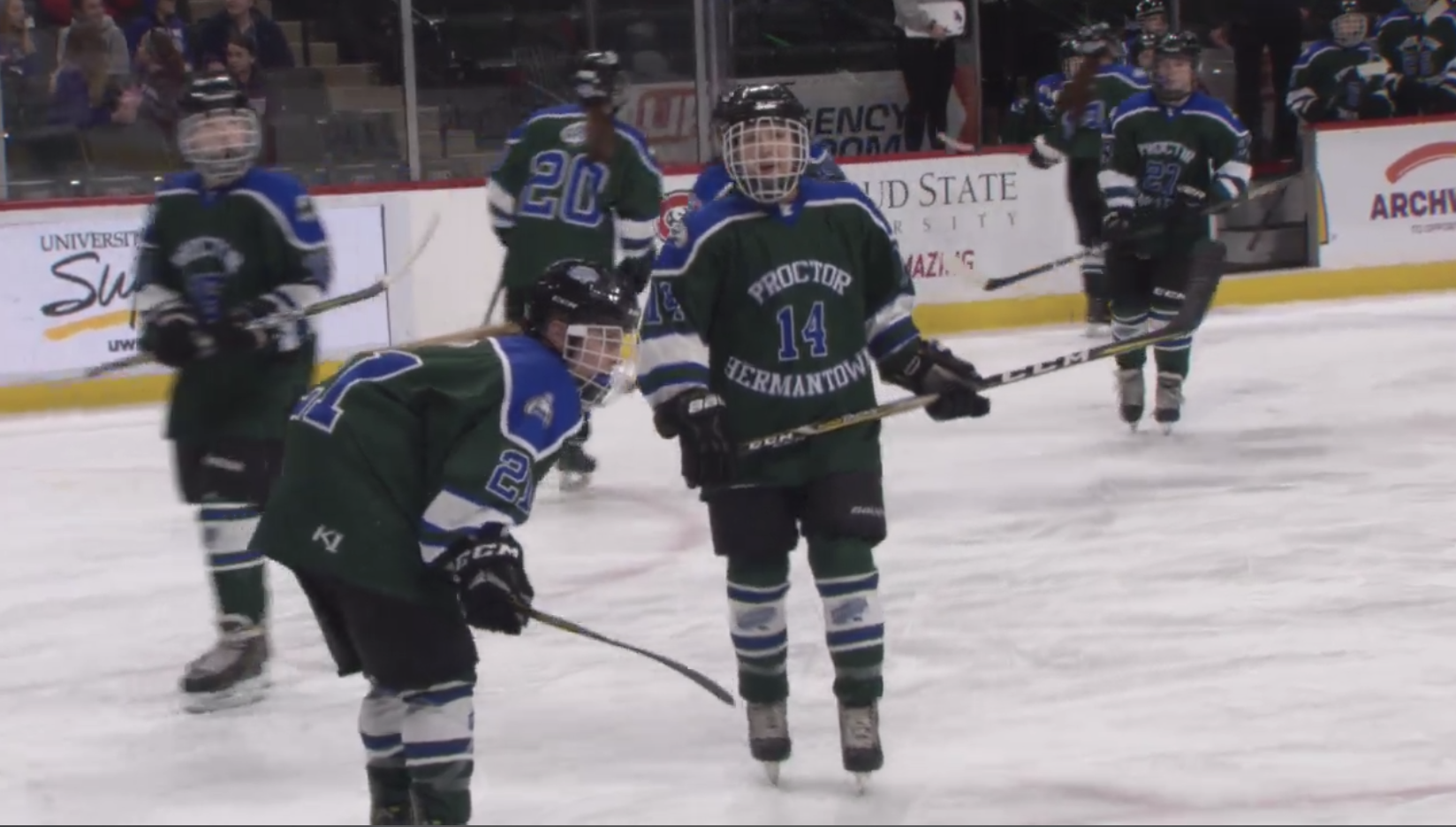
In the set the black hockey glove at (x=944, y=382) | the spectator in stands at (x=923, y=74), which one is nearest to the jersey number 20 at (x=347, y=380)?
the black hockey glove at (x=944, y=382)

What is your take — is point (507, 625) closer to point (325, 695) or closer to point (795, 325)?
point (795, 325)

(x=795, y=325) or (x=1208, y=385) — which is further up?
(x=795, y=325)

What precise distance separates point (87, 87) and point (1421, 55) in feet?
21.4

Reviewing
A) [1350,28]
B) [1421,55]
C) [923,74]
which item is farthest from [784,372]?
[1421,55]

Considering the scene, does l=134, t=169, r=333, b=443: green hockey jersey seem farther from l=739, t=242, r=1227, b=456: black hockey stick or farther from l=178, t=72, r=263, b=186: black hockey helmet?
l=739, t=242, r=1227, b=456: black hockey stick

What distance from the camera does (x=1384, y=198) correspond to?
10.0m

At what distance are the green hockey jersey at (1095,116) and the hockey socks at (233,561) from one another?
5.54 m

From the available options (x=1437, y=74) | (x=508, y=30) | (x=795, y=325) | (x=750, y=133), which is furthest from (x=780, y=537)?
(x=1437, y=74)

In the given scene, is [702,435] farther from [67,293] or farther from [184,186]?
[67,293]

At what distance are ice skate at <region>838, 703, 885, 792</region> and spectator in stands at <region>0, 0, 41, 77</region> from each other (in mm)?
5988

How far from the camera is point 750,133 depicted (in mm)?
3342

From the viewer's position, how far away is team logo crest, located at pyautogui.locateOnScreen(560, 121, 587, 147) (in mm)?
5863

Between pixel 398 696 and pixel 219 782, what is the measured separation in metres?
0.82

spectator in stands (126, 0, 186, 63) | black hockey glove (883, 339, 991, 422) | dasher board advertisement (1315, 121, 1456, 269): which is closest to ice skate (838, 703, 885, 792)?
black hockey glove (883, 339, 991, 422)
